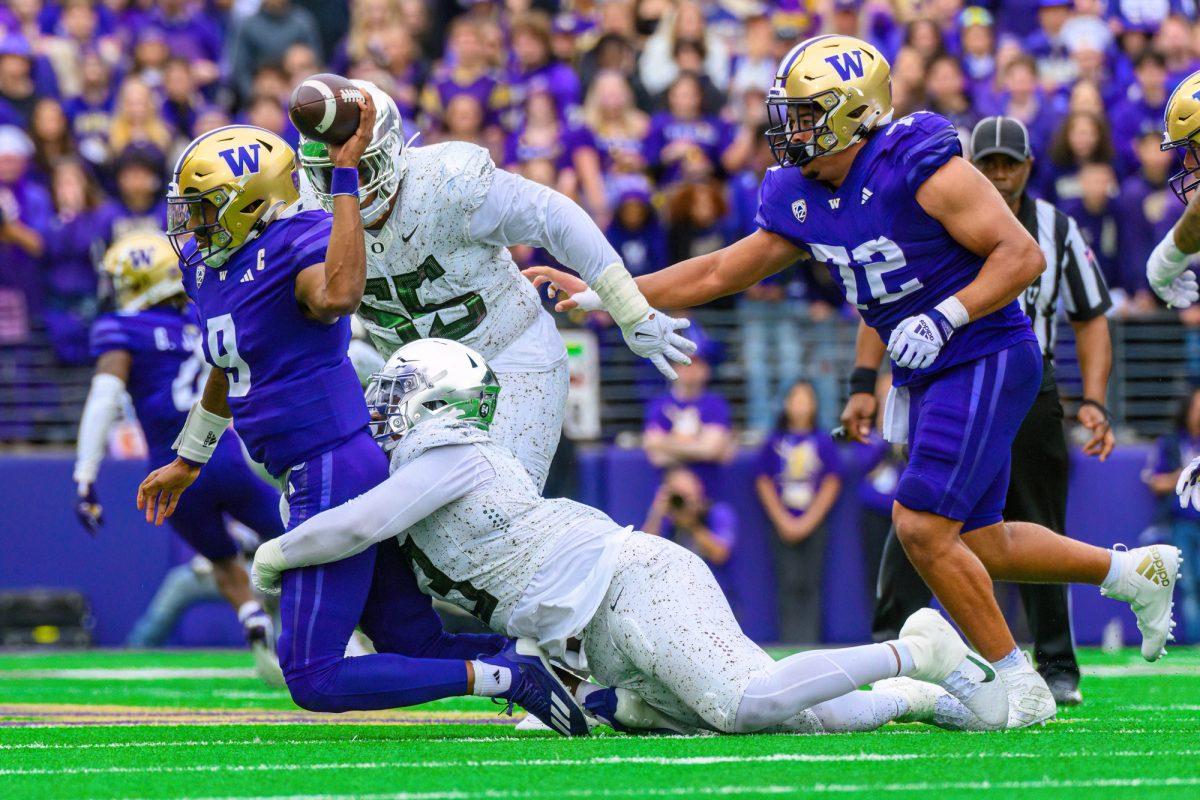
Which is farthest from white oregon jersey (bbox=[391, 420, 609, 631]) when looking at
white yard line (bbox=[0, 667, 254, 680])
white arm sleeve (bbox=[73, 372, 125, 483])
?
white yard line (bbox=[0, 667, 254, 680])

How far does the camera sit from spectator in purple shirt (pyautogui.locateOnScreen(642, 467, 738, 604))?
11.1 metres

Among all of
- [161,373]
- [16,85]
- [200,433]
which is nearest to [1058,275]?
[200,433]

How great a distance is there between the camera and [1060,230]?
7055 mm

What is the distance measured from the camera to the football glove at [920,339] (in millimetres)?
5371

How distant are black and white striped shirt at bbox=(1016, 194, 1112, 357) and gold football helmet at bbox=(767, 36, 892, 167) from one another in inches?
56.2

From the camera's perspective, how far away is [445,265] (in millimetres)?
6004

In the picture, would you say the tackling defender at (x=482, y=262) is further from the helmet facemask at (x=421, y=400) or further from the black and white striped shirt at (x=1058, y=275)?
the black and white striped shirt at (x=1058, y=275)

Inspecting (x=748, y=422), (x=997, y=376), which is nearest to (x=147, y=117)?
(x=748, y=422)

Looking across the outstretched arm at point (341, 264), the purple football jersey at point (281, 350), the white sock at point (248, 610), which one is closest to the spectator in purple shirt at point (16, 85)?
the white sock at point (248, 610)

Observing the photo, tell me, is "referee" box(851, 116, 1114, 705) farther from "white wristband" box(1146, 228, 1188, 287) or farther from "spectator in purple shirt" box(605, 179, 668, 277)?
"spectator in purple shirt" box(605, 179, 668, 277)

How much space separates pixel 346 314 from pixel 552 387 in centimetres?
93

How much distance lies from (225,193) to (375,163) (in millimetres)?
542

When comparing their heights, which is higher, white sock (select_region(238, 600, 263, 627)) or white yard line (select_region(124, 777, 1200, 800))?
white yard line (select_region(124, 777, 1200, 800))

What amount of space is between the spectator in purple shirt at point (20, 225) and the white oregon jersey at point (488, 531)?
715 cm
